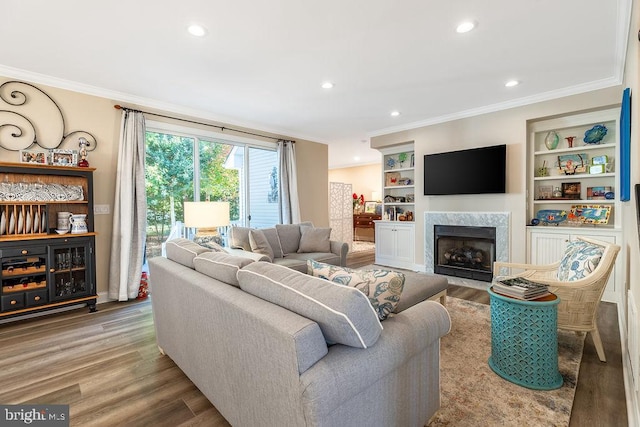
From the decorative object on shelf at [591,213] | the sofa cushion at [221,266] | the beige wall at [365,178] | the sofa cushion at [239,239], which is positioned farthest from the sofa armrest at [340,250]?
the beige wall at [365,178]

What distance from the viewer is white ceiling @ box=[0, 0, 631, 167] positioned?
2207 mm

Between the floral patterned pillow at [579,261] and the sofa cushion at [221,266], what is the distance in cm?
250

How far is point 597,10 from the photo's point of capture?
2.22m

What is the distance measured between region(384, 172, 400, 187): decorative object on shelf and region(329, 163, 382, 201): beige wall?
318 cm

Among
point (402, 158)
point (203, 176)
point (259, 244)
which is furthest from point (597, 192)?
point (203, 176)

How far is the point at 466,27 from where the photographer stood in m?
2.42

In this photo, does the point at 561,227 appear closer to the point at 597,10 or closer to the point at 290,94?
the point at 597,10

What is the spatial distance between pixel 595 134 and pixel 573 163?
1.34 ft

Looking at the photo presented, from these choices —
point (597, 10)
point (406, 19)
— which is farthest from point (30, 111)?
point (597, 10)

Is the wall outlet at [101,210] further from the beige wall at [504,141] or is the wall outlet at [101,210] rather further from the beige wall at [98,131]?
the beige wall at [504,141]

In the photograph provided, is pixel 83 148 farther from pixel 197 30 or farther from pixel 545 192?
pixel 545 192

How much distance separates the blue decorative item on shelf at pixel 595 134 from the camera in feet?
12.3

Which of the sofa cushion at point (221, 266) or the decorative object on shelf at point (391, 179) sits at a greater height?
the decorative object on shelf at point (391, 179)

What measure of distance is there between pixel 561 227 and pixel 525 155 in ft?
3.48
